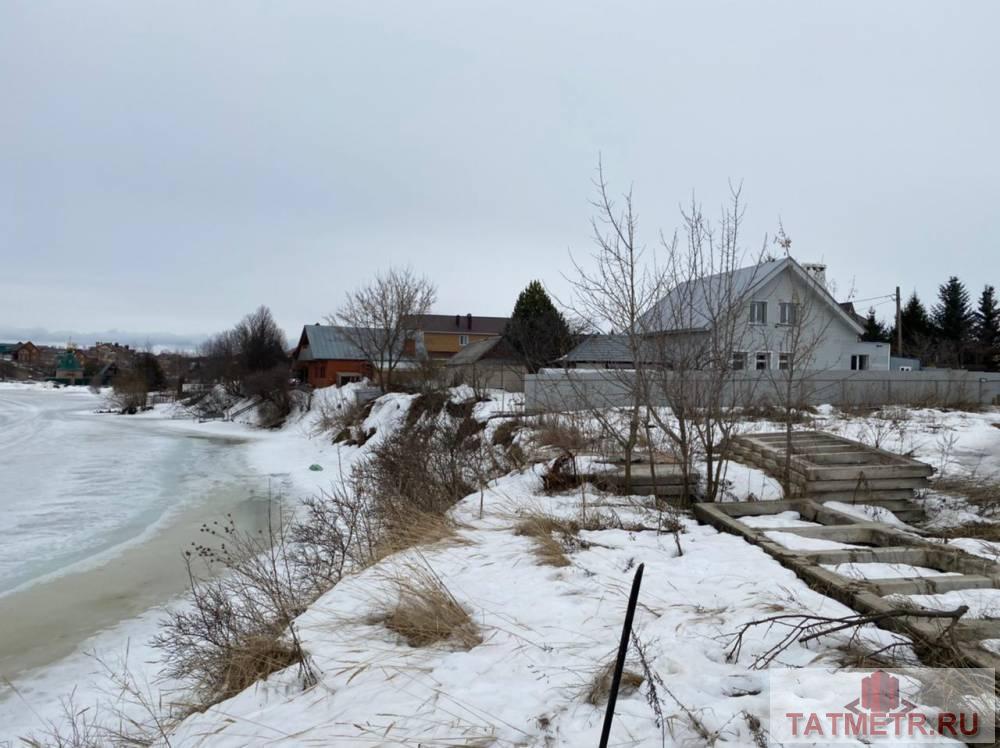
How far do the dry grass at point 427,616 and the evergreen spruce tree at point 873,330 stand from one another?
169ft

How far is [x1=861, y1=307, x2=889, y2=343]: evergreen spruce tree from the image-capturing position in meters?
48.5

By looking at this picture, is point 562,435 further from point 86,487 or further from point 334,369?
point 334,369

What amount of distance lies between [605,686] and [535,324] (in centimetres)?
2946

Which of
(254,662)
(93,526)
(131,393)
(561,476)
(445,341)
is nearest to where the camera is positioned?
(254,662)

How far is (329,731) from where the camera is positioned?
3326 mm

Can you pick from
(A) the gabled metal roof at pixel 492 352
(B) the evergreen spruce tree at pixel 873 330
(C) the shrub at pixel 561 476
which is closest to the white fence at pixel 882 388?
(C) the shrub at pixel 561 476

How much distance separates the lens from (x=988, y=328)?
43.2 m

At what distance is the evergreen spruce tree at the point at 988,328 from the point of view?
4106cm

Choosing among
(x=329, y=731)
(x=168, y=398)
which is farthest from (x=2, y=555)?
(x=168, y=398)

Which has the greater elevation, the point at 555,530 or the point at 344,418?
the point at 555,530

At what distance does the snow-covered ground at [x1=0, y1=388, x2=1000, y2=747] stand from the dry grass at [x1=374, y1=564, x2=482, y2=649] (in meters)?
0.09

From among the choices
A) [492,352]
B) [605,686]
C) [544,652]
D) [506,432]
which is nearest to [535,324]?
[492,352]

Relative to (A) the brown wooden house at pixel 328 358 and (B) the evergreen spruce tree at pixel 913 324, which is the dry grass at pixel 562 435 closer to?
(A) the brown wooden house at pixel 328 358

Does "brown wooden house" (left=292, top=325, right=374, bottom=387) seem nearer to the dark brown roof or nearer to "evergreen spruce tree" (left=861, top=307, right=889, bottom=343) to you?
the dark brown roof
